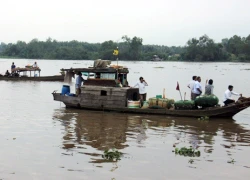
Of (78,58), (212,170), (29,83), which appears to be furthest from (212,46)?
(212,170)

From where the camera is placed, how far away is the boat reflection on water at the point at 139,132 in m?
11.9

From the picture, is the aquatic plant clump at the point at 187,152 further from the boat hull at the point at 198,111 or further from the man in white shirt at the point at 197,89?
the man in white shirt at the point at 197,89

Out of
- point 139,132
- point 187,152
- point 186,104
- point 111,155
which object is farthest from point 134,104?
point 111,155

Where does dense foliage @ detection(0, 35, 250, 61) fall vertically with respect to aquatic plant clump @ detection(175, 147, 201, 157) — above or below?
above

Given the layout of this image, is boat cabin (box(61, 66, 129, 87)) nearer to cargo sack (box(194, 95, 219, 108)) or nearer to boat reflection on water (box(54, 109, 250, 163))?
boat reflection on water (box(54, 109, 250, 163))

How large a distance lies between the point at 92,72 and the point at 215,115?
5.97 metres

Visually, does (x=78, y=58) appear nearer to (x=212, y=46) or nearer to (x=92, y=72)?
(x=212, y=46)

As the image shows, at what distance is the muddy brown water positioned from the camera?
9227mm

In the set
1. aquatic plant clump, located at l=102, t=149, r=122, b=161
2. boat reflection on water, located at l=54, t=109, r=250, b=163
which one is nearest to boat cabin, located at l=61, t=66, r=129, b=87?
boat reflection on water, located at l=54, t=109, r=250, b=163

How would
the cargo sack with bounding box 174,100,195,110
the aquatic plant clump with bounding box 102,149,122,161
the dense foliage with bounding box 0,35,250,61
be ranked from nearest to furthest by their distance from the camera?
the aquatic plant clump with bounding box 102,149,122,161 < the cargo sack with bounding box 174,100,195,110 < the dense foliage with bounding box 0,35,250,61

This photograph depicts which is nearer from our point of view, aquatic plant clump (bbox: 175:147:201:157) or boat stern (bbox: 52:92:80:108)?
aquatic plant clump (bbox: 175:147:201:157)

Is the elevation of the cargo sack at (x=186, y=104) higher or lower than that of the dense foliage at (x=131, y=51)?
lower

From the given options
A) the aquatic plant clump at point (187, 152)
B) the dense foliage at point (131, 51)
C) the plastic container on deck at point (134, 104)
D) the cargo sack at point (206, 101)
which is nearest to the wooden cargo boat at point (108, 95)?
the plastic container on deck at point (134, 104)

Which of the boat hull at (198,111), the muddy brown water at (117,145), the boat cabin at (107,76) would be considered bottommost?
the muddy brown water at (117,145)
